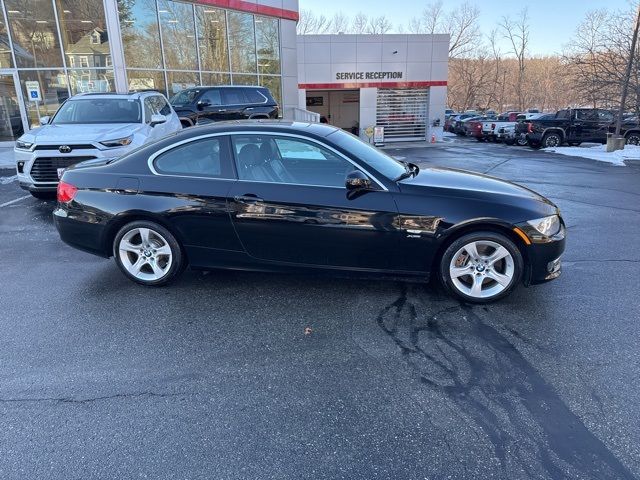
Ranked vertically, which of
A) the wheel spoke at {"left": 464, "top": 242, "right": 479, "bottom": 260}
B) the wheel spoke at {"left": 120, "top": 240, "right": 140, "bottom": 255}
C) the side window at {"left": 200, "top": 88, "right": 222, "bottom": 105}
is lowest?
the wheel spoke at {"left": 120, "top": 240, "right": 140, "bottom": 255}

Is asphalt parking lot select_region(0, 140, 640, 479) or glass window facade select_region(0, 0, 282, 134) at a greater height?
glass window facade select_region(0, 0, 282, 134)

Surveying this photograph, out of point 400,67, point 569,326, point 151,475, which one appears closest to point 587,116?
point 400,67

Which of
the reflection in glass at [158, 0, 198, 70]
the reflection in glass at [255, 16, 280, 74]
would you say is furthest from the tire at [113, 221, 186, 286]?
the reflection in glass at [255, 16, 280, 74]

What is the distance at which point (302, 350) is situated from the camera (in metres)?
3.27

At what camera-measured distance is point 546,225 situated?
12.5 feet

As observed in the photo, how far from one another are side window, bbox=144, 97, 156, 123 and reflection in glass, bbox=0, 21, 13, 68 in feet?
34.1

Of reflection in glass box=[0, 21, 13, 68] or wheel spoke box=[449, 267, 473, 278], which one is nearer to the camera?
wheel spoke box=[449, 267, 473, 278]

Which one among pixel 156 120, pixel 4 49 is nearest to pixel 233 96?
pixel 156 120

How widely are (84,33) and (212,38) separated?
4949 mm

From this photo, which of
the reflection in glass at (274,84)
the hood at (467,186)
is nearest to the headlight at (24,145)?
the hood at (467,186)

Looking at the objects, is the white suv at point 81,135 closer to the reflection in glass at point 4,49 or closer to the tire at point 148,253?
the tire at point 148,253

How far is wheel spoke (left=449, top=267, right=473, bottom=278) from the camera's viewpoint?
3.87 metres

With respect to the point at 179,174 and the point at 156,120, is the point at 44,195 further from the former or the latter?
the point at 179,174

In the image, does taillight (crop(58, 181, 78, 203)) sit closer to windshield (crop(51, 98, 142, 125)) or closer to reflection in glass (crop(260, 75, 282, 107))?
windshield (crop(51, 98, 142, 125))
